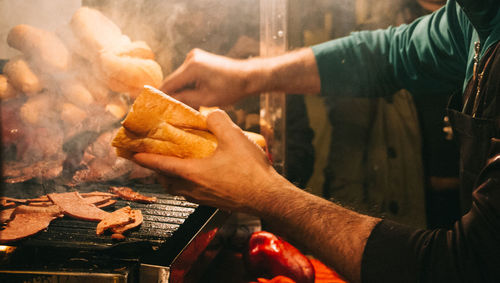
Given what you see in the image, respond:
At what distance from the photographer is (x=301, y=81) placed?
246 cm

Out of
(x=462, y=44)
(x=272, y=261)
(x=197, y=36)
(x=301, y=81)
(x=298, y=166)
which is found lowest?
(x=272, y=261)

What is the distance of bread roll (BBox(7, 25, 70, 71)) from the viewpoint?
7.28 feet

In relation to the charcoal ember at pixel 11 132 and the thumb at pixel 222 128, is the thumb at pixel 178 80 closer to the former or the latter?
the thumb at pixel 222 128

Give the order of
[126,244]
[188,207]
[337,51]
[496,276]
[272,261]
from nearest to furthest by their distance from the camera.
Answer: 1. [496,276]
2. [126,244]
3. [188,207]
4. [272,261]
5. [337,51]

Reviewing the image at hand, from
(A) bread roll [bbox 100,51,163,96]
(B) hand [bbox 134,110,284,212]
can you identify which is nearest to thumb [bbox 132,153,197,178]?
(B) hand [bbox 134,110,284,212]

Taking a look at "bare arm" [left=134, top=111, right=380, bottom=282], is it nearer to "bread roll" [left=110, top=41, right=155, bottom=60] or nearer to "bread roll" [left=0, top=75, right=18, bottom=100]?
"bread roll" [left=110, top=41, right=155, bottom=60]

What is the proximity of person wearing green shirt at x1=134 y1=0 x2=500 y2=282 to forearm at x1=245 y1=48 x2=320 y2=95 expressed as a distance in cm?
16

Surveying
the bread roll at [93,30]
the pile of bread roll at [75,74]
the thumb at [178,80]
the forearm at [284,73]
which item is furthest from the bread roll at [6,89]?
the forearm at [284,73]

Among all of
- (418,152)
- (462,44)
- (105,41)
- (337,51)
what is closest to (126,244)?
(105,41)

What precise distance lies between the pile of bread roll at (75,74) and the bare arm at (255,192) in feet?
3.48

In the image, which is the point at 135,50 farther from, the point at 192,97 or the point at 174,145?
the point at 174,145

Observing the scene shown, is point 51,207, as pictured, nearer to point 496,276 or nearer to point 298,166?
point 496,276

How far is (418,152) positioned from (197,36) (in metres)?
2.55

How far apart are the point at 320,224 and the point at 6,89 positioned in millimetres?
2370
